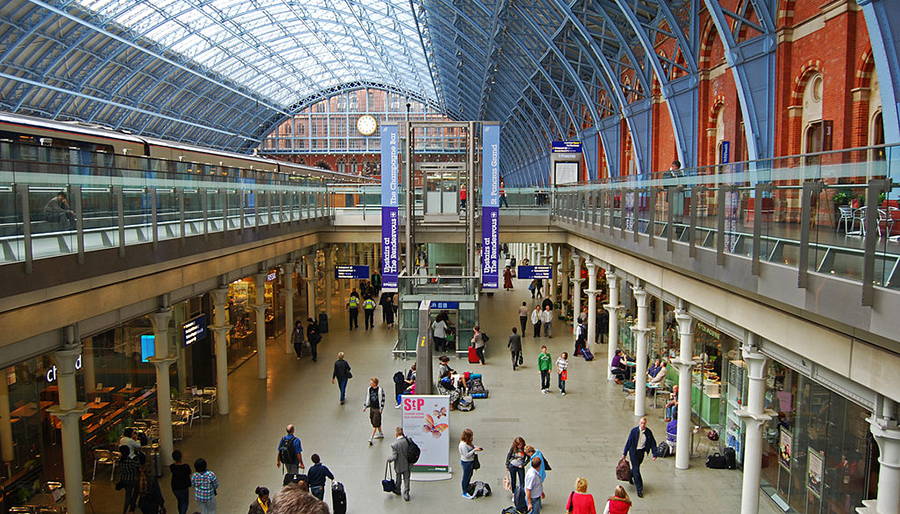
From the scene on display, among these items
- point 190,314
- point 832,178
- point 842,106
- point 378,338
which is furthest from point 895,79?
point 378,338

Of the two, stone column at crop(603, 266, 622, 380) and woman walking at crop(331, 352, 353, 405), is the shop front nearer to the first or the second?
stone column at crop(603, 266, 622, 380)

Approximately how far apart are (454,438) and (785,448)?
6.61 meters

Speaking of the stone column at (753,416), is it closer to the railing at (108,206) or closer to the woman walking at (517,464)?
the woman walking at (517,464)

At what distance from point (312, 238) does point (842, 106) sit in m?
18.0

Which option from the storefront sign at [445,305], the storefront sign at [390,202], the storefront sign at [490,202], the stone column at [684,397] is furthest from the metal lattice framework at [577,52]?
the storefront sign at [445,305]

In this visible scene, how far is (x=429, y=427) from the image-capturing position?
12.6m

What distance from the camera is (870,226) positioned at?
18.8ft

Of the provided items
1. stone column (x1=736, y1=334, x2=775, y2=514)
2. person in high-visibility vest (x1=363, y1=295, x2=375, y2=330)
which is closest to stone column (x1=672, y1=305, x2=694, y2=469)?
stone column (x1=736, y1=334, x2=775, y2=514)

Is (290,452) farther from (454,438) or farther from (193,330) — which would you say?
(193,330)

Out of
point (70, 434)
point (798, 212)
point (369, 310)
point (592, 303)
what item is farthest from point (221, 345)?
point (798, 212)

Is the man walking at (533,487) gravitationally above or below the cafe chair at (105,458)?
above

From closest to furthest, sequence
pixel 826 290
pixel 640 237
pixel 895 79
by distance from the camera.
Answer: pixel 826 290 < pixel 895 79 < pixel 640 237

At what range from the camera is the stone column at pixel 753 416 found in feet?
31.9

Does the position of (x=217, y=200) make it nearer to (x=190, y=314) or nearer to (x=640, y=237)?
(x=190, y=314)
